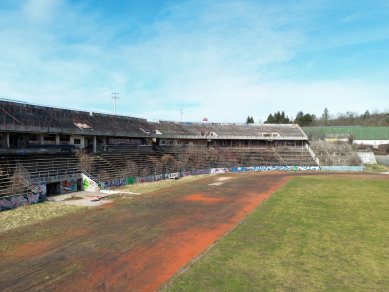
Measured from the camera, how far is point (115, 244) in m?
19.9

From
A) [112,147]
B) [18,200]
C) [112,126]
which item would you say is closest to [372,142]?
[112,126]

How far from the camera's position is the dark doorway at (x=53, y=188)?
37469mm

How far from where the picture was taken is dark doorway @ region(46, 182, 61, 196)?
37469 millimetres

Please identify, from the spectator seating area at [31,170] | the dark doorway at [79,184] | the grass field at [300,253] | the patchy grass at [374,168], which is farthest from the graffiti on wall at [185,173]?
the grass field at [300,253]

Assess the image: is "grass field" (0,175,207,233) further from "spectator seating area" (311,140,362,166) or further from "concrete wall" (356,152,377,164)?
"concrete wall" (356,152,377,164)

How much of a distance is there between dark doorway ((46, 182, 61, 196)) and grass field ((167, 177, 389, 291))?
79.6 ft

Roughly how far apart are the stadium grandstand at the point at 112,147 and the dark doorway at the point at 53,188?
11 cm

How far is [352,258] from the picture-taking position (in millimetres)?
16781

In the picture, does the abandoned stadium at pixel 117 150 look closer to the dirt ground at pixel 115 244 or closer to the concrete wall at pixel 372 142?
the dirt ground at pixel 115 244

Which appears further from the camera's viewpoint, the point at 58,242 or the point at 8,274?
the point at 58,242

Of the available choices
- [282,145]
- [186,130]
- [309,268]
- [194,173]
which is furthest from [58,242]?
[282,145]

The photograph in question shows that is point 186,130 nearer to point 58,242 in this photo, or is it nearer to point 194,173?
point 194,173

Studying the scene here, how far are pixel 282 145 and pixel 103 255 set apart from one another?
2807 inches

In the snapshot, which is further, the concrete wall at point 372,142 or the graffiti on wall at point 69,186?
the concrete wall at point 372,142
